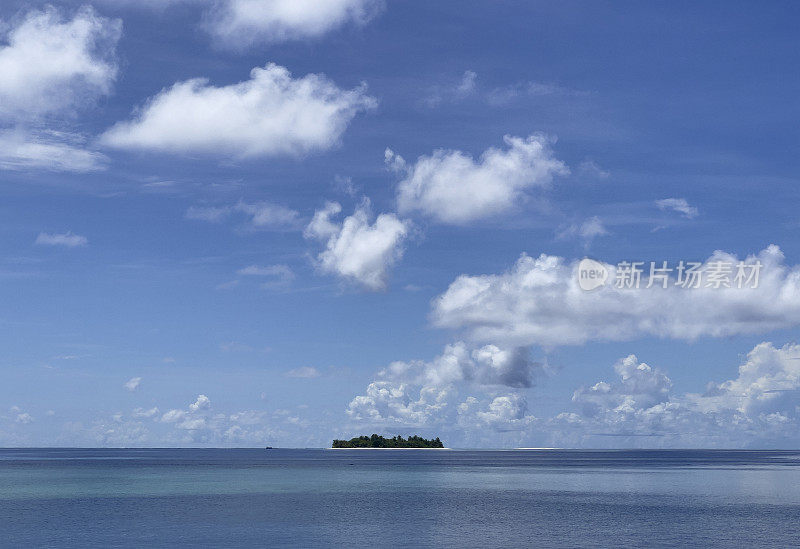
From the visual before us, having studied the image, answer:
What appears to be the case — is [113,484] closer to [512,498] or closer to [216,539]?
[512,498]

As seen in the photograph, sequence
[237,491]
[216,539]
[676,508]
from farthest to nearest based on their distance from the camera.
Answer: [237,491]
[676,508]
[216,539]

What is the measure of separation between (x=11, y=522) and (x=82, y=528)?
10.7 meters

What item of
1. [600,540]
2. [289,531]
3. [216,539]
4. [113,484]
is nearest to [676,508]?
[600,540]

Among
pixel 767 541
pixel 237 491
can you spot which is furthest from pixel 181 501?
pixel 767 541

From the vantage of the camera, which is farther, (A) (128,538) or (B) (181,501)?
(B) (181,501)

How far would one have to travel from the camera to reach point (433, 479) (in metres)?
193

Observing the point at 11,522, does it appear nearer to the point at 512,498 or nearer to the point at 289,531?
the point at 289,531

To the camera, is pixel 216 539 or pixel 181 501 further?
pixel 181 501

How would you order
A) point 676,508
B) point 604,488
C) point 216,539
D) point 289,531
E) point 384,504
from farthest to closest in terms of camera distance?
1. point 604,488
2. point 384,504
3. point 676,508
4. point 289,531
5. point 216,539

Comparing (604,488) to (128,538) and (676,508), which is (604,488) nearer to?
(676,508)

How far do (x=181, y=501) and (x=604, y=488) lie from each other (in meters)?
79.9

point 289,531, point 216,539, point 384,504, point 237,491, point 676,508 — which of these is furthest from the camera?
point 237,491

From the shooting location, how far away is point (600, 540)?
77438mm

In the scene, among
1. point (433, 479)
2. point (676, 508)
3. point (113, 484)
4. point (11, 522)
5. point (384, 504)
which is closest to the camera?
point (11, 522)
